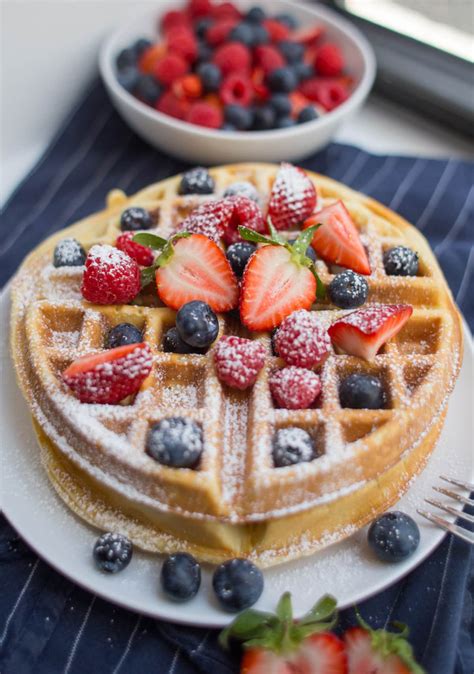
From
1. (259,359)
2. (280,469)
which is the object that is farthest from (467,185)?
(280,469)

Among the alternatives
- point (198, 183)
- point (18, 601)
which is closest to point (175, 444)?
point (18, 601)

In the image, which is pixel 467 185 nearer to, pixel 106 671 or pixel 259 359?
pixel 259 359

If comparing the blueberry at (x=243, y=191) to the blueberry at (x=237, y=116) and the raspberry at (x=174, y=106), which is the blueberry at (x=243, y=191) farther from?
the raspberry at (x=174, y=106)

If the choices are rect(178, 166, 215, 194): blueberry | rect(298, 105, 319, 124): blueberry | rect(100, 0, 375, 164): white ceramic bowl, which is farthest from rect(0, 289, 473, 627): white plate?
rect(298, 105, 319, 124): blueberry

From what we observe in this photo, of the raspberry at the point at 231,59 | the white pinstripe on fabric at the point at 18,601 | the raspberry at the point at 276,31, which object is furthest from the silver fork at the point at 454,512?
the raspberry at the point at 276,31

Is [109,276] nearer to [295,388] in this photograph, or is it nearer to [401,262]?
[295,388]

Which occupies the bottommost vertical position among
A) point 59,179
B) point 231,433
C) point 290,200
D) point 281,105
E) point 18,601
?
point 18,601
